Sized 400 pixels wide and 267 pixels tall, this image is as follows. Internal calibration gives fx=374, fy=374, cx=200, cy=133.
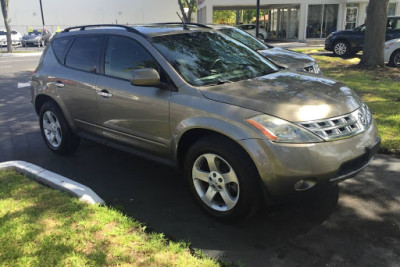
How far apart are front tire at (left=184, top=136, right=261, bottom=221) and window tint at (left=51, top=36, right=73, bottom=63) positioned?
9.12 feet

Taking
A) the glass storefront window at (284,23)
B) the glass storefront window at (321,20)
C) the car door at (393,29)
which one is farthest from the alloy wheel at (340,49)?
the glass storefront window at (284,23)

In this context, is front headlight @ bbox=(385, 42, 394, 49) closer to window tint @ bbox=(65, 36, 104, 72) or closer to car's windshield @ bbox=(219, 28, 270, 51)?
car's windshield @ bbox=(219, 28, 270, 51)

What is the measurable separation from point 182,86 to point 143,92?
0.50 metres

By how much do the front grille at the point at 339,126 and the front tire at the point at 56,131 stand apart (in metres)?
3.39

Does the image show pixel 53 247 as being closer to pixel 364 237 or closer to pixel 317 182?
pixel 317 182

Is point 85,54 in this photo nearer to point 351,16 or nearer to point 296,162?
point 296,162

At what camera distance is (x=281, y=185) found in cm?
300

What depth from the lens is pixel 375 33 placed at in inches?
427

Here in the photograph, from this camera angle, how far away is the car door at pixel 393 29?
1542cm

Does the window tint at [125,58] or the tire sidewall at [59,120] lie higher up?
the window tint at [125,58]

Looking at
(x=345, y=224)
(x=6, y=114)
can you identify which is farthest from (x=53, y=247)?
(x=6, y=114)

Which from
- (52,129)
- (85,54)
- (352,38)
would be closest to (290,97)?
(85,54)

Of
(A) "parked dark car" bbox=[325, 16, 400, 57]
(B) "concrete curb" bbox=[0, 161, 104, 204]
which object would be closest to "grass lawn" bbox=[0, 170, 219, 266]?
(B) "concrete curb" bbox=[0, 161, 104, 204]

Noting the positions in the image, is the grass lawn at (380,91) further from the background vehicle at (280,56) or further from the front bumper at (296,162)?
the front bumper at (296,162)
